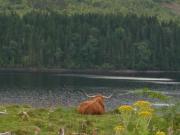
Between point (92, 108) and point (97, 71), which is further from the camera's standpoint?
point (97, 71)

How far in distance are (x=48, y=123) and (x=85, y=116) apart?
5.14 m

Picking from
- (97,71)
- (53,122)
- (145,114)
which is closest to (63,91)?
(53,122)

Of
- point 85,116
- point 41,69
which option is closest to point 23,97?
point 85,116

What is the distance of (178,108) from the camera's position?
21188 mm

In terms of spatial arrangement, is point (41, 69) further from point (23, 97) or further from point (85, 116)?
point (85, 116)

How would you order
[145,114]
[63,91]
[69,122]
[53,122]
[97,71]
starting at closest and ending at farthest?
1. [145,114]
2. [69,122]
3. [53,122]
4. [63,91]
5. [97,71]

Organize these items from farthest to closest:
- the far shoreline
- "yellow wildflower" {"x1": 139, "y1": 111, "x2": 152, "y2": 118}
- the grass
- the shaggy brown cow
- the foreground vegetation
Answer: the far shoreline
the shaggy brown cow
the grass
the foreground vegetation
"yellow wildflower" {"x1": 139, "y1": 111, "x2": 152, "y2": 118}

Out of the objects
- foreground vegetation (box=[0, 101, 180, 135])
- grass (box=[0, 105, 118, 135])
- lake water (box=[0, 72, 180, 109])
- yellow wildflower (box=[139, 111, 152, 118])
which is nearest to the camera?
yellow wildflower (box=[139, 111, 152, 118])

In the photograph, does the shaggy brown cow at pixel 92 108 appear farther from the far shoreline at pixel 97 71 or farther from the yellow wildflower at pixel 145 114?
the far shoreline at pixel 97 71

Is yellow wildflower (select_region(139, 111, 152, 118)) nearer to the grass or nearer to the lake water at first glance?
the grass

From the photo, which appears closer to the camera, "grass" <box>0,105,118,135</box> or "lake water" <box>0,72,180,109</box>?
"grass" <box>0,105,118,135</box>

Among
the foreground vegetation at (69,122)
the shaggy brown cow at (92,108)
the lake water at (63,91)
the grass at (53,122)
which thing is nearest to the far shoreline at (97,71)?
the lake water at (63,91)

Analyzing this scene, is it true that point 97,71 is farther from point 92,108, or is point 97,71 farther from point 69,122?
point 69,122

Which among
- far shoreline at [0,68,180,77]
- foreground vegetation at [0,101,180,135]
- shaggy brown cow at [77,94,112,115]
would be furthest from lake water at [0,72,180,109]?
far shoreline at [0,68,180,77]
